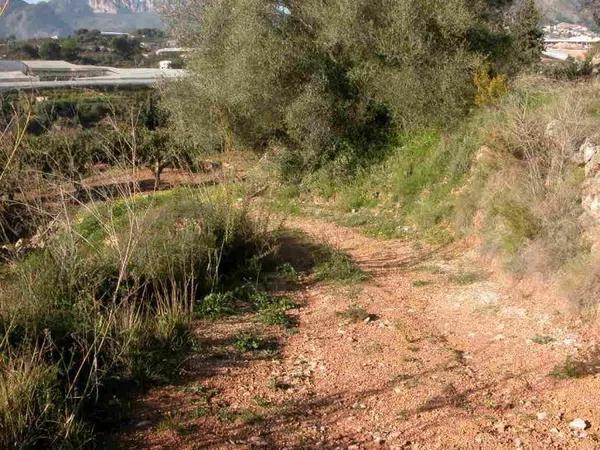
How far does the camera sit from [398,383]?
4559 millimetres

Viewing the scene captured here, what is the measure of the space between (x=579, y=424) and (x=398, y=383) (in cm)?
132

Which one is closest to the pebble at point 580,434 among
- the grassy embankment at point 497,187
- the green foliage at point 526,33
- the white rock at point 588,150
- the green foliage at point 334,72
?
the grassy embankment at point 497,187

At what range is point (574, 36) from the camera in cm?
3859

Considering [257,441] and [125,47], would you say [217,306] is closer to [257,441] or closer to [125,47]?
[257,441]

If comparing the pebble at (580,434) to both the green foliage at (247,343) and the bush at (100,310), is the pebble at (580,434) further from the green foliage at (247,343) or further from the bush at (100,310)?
the bush at (100,310)

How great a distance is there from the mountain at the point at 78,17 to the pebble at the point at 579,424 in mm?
90718

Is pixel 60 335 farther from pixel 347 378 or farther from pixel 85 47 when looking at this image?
pixel 85 47

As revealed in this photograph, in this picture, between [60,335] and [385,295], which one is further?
[385,295]

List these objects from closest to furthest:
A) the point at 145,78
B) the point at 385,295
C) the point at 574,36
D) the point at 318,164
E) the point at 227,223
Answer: the point at 385,295 → the point at 227,223 → the point at 318,164 → the point at 145,78 → the point at 574,36

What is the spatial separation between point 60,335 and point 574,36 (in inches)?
1657

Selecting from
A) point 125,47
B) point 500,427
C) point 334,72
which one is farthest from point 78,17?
point 500,427

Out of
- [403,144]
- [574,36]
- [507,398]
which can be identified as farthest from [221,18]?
[574,36]

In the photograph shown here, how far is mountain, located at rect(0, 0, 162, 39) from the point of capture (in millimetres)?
93812

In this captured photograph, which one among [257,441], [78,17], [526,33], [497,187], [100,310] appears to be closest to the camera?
[257,441]
